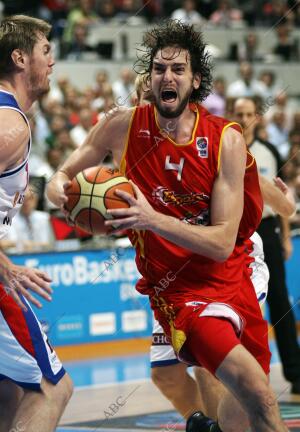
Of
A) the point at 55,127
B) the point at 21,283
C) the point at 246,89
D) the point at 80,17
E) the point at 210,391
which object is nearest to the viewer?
the point at 21,283

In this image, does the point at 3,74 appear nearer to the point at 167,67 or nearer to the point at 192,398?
the point at 167,67

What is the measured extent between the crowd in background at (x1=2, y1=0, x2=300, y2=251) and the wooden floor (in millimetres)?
2368

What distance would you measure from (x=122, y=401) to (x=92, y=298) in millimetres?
2956

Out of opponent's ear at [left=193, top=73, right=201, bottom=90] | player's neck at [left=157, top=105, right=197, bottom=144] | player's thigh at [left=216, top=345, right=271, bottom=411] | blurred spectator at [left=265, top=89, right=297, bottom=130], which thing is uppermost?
opponent's ear at [left=193, top=73, right=201, bottom=90]

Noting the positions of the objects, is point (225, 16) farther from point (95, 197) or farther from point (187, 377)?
point (95, 197)

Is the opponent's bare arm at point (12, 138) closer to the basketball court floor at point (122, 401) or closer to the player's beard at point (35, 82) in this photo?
the player's beard at point (35, 82)

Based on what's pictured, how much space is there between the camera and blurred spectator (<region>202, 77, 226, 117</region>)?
53.4 ft

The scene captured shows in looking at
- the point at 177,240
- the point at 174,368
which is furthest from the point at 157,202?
the point at 174,368

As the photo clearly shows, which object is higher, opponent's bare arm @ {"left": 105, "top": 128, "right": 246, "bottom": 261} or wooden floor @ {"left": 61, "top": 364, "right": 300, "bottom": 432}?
opponent's bare arm @ {"left": 105, "top": 128, "right": 246, "bottom": 261}

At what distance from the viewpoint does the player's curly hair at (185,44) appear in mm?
5340

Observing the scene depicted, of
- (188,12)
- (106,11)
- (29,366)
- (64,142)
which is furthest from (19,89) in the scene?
(188,12)

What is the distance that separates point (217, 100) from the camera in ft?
54.3

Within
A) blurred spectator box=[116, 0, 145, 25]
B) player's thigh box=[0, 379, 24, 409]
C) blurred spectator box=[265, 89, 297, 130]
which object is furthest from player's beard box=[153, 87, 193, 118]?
blurred spectator box=[116, 0, 145, 25]

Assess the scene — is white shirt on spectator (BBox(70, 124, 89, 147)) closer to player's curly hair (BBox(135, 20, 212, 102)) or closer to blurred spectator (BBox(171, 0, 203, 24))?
blurred spectator (BBox(171, 0, 203, 24))
